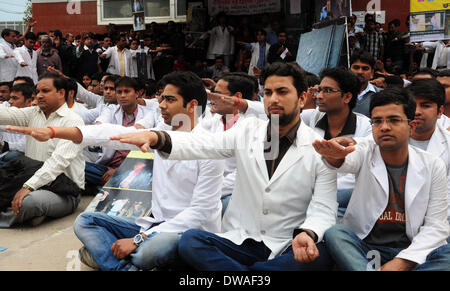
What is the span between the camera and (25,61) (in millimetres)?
9070

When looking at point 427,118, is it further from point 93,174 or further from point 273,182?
point 93,174

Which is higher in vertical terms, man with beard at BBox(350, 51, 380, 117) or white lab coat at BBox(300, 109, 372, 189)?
man with beard at BBox(350, 51, 380, 117)

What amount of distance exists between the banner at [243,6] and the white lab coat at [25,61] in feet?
13.7

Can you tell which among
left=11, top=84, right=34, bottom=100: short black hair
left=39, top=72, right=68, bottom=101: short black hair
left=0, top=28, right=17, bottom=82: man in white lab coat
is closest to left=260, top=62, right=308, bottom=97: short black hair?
left=39, top=72, right=68, bottom=101: short black hair

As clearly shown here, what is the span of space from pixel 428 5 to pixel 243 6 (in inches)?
192

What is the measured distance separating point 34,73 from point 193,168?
738 cm

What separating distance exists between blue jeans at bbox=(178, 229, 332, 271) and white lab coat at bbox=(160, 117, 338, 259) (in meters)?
0.07

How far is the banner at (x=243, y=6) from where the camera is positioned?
1062 centimetres

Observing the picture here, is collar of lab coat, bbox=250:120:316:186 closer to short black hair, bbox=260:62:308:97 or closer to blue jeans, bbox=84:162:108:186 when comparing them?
short black hair, bbox=260:62:308:97

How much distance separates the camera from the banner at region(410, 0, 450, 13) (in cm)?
649

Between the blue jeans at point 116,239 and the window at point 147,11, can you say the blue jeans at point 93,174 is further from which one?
the window at point 147,11

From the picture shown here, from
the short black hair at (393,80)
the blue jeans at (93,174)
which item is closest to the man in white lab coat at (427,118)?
the short black hair at (393,80)

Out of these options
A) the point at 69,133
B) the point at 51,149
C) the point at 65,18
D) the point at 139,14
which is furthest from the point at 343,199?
the point at 65,18

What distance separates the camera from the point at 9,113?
4.41 meters
